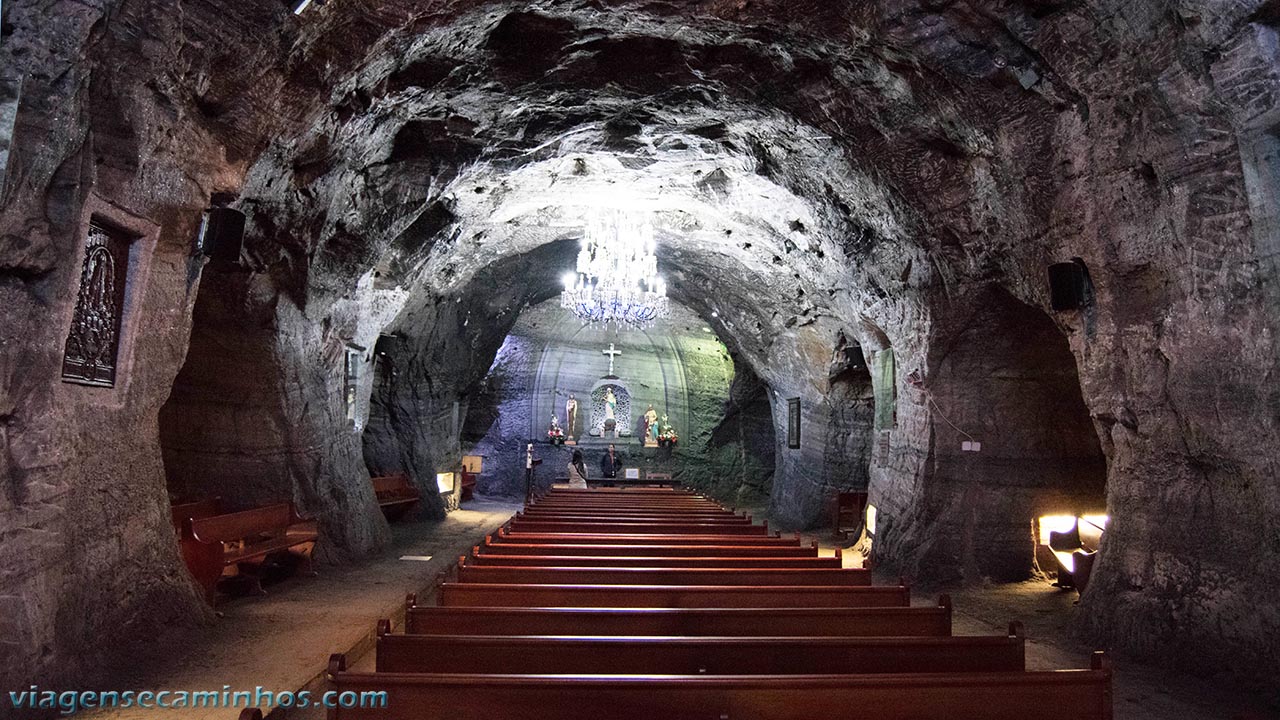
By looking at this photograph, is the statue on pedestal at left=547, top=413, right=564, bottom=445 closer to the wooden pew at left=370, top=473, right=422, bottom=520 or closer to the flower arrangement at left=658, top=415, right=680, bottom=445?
the flower arrangement at left=658, top=415, right=680, bottom=445

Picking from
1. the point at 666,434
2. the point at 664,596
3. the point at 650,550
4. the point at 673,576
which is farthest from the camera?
the point at 666,434

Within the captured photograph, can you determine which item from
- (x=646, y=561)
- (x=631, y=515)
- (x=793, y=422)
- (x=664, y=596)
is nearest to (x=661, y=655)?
(x=664, y=596)

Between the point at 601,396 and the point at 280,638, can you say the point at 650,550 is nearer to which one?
the point at 280,638

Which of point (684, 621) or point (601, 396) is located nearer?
point (684, 621)

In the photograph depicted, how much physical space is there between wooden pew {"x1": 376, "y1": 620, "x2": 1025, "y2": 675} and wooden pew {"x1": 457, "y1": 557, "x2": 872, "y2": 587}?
61.6 inches

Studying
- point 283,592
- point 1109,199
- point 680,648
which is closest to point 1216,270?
point 1109,199

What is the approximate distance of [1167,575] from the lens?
5.43 meters

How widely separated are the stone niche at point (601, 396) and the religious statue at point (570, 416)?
16 cm

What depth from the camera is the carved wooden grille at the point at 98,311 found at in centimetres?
458

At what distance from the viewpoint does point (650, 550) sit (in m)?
6.09

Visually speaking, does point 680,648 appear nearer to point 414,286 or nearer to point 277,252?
point 277,252

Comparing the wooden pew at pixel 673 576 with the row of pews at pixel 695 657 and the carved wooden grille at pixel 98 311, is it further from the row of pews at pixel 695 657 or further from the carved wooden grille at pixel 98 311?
the carved wooden grille at pixel 98 311

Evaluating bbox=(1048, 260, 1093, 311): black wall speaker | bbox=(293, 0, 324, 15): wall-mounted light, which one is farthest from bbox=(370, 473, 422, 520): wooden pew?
bbox=(1048, 260, 1093, 311): black wall speaker

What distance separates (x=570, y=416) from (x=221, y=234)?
18900 millimetres
